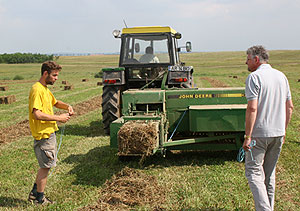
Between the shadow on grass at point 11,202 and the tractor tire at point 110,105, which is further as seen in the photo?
the tractor tire at point 110,105

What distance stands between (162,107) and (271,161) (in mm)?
2713

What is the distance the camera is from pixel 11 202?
428cm

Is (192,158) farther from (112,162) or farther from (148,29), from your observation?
(148,29)

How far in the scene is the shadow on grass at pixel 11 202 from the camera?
417 cm

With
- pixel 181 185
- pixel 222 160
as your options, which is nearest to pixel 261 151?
pixel 181 185

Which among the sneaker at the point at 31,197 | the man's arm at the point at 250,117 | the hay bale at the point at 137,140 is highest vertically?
the man's arm at the point at 250,117

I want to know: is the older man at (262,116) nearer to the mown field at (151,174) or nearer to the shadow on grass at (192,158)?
the mown field at (151,174)

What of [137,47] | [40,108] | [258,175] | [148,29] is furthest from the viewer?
[137,47]

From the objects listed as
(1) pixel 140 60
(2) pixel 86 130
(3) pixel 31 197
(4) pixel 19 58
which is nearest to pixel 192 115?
(3) pixel 31 197

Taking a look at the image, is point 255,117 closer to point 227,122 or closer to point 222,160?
point 227,122

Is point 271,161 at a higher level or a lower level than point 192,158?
higher

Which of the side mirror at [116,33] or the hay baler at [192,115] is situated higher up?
the side mirror at [116,33]

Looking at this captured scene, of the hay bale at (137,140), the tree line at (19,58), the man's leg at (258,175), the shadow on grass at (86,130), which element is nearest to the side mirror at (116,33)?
the shadow on grass at (86,130)

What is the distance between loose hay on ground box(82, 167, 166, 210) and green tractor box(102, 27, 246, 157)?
38 cm
